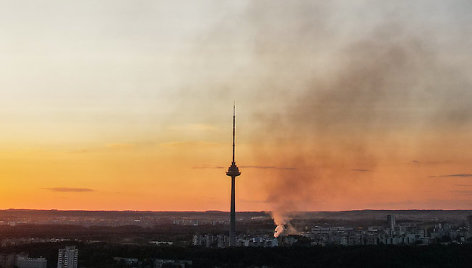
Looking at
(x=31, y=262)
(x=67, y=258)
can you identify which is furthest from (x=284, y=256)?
(x=31, y=262)

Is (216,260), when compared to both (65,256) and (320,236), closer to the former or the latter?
(65,256)

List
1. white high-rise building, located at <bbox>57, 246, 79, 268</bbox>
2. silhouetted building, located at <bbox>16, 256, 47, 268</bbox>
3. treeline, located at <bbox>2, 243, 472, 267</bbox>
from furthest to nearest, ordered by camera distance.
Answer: silhouetted building, located at <bbox>16, 256, 47, 268</bbox>
treeline, located at <bbox>2, 243, 472, 267</bbox>
white high-rise building, located at <bbox>57, 246, 79, 268</bbox>

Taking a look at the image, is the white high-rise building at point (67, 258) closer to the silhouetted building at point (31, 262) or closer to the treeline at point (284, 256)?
the treeline at point (284, 256)

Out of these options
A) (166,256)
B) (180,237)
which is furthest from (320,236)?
(166,256)

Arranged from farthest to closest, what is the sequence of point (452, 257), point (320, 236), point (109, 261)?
point (320, 236)
point (452, 257)
point (109, 261)

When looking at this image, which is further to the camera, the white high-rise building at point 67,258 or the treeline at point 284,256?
the treeline at point 284,256

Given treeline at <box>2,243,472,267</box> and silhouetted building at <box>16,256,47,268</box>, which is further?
silhouetted building at <box>16,256,47,268</box>

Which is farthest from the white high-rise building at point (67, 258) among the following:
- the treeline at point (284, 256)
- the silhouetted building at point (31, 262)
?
the silhouetted building at point (31, 262)

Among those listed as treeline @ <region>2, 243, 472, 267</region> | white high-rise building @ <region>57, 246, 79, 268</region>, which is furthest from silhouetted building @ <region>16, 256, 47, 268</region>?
white high-rise building @ <region>57, 246, 79, 268</region>

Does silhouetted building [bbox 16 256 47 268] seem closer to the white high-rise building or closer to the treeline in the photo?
the treeline
